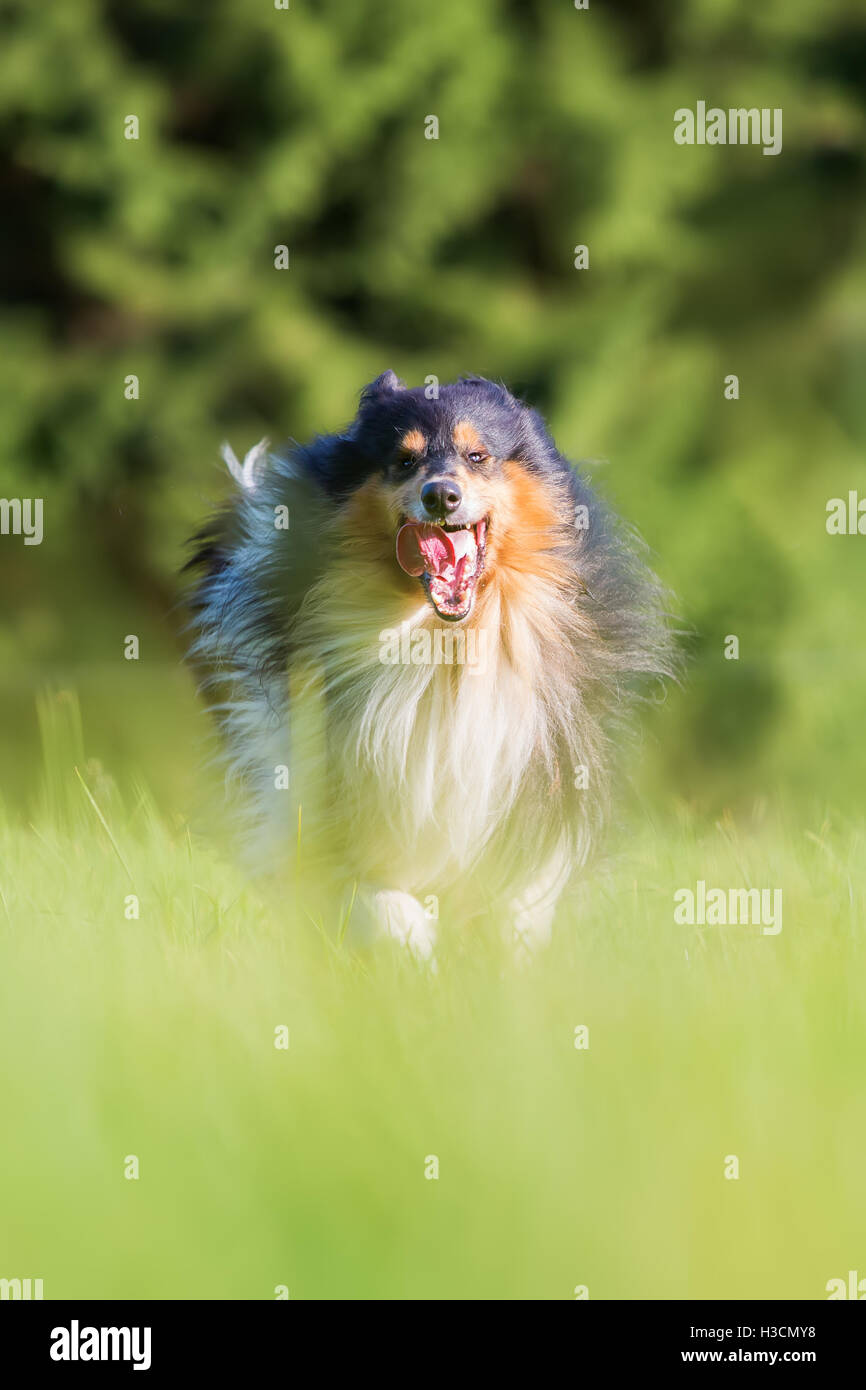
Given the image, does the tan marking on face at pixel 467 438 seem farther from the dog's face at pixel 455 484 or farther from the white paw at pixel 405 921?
the white paw at pixel 405 921

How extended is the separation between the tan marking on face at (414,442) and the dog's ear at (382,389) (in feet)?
0.81

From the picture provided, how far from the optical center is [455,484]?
352cm

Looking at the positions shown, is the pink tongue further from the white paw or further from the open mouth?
the white paw

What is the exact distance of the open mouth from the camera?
3594mm

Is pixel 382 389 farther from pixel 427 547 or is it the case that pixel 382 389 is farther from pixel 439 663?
pixel 439 663

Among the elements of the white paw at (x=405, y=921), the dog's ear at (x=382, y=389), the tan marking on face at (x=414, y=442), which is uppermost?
the dog's ear at (x=382, y=389)

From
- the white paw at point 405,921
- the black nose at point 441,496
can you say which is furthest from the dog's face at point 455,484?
the white paw at point 405,921

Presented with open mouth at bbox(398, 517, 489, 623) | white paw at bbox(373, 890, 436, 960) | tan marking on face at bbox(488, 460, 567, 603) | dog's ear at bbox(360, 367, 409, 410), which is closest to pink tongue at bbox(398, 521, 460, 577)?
open mouth at bbox(398, 517, 489, 623)

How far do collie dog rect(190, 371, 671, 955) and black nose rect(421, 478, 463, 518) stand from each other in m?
0.01

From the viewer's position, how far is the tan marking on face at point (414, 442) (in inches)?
143

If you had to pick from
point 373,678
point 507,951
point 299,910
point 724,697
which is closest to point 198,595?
point 373,678

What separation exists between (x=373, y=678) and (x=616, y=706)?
71cm

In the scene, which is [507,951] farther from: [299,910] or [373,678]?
[373,678]

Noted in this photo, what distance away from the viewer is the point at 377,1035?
2564 millimetres
